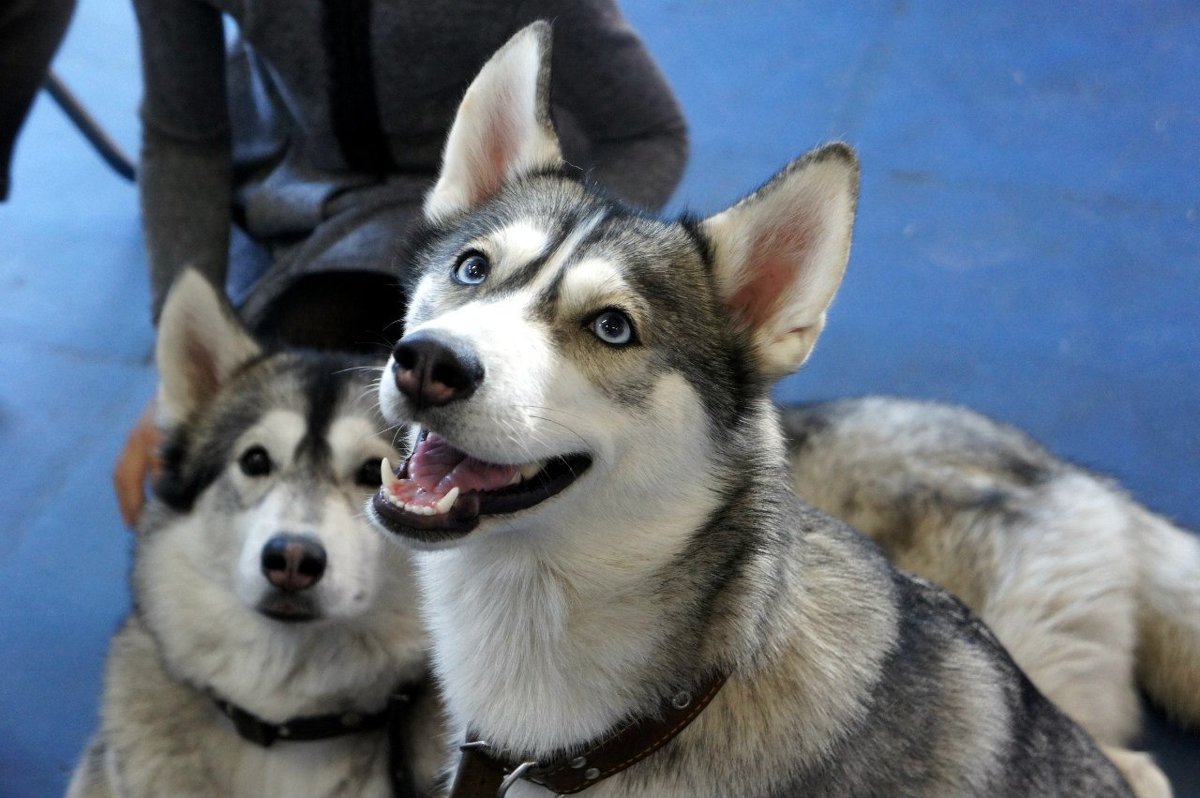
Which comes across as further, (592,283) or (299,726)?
(299,726)

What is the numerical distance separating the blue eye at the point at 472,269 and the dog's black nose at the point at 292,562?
67 centimetres

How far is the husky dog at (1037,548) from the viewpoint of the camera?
2205 mm

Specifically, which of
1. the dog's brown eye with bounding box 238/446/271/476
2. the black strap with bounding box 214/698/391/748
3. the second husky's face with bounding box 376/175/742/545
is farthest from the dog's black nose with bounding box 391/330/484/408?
the black strap with bounding box 214/698/391/748

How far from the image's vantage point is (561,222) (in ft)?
5.00

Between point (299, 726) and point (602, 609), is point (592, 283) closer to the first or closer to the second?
point (602, 609)

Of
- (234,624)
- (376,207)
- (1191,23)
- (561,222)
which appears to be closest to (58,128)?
(376,207)

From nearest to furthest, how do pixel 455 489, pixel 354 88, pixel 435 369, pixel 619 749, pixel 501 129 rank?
pixel 435 369 → pixel 455 489 → pixel 619 749 → pixel 501 129 → pixel 354 88

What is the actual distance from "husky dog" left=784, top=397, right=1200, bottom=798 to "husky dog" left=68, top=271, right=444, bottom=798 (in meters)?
0.95

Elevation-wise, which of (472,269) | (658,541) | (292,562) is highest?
(472,269)

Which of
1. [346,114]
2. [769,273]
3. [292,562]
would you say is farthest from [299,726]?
[346,114]

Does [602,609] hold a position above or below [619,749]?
above

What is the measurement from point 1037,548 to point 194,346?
6.33 feet

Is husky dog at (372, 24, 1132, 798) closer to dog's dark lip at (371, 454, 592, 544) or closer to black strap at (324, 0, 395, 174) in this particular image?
dog's dark lip at (371, 454, 592, 544)

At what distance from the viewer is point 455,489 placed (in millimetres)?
1321
